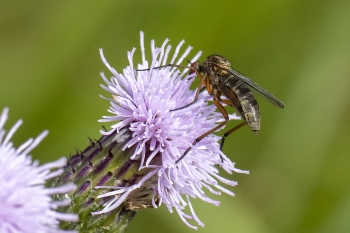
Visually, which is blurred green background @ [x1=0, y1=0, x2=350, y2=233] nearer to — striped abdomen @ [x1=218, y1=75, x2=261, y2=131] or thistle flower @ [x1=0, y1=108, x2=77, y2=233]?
striped abdomen @ [x1=218, y1=75, x2=261, y2=131]

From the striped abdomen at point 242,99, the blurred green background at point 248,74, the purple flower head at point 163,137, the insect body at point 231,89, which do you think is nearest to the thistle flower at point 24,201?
the purple flower head at point 163,137

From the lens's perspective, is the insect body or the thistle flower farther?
the insect body

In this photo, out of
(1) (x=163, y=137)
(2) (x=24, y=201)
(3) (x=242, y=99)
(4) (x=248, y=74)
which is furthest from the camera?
(4) (x=248, y=74)

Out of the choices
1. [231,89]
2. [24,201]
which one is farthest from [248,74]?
[24,201]

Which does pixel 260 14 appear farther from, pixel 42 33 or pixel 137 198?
pixel 137 198

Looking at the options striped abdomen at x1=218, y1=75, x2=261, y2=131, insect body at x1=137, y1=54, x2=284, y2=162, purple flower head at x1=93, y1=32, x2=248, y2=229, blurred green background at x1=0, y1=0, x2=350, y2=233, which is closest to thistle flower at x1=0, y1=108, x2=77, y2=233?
purple flower head at x1=93, y1=32, x2=248, y2=229

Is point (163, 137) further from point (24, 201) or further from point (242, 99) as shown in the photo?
point (24, 201)

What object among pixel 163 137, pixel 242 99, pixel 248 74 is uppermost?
A: pixel 248 74

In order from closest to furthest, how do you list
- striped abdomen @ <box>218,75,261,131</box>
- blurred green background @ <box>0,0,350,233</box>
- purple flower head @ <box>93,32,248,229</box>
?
purple flower head @ <box>93,32,248,229</box> → striped abdomen @ <box>218,75,261,131</box> → blurred green background @ <box>0,0,350,233</box>

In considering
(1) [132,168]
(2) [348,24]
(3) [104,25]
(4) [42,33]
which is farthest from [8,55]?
(2) [348,24]
